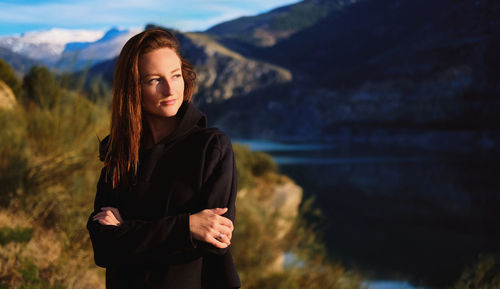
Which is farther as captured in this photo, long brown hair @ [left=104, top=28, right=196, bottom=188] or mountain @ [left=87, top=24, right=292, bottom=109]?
mountain @ [left=87, top=24, right=292, bottom=109]

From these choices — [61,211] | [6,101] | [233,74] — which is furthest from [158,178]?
[233,74]

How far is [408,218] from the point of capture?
1606cm

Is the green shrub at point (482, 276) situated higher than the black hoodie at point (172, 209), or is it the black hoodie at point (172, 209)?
the black hoodie at point (172, 209)

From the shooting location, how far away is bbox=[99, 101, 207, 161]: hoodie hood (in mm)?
1240

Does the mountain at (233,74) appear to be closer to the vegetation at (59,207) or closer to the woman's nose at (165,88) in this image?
the vegetation at (59,207)

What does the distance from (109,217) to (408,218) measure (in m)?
16.4

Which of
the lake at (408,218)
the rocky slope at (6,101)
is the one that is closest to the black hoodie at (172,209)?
the lake at (408,218)

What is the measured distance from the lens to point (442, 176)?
985 inches

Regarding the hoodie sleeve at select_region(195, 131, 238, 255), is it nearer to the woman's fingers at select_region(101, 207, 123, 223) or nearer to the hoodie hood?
the hoodie hood

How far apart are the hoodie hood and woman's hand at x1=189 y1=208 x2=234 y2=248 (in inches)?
9.8

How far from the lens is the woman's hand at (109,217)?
1181 millimetres

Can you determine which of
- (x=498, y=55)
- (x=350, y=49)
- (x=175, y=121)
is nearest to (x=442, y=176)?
(x=175, y=121)

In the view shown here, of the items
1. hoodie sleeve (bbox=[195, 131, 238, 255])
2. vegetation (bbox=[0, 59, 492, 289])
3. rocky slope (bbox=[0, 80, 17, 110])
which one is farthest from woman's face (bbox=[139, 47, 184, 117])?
rocky slope (bbox=[0, 80, 17, 110])

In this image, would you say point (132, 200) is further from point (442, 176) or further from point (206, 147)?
point (442, 176)
